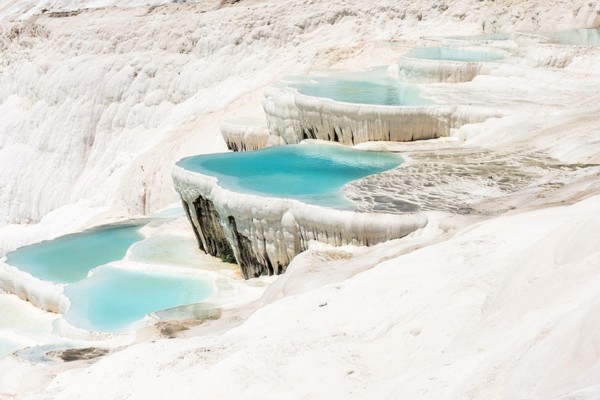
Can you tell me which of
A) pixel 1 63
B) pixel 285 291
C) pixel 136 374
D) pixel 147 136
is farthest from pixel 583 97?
pixel 1 63

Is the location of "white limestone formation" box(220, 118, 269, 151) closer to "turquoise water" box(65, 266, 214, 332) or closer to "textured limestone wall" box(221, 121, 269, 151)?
"textured limestone wall" box(221, 121, 269, 151)

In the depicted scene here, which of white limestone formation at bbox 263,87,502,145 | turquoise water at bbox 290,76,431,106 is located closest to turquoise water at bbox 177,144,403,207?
white limestone formation at bbox 263,87,502,145

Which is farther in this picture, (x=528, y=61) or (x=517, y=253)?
(x=528, y=61)

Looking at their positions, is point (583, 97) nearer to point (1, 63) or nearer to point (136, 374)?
point (136, 374)

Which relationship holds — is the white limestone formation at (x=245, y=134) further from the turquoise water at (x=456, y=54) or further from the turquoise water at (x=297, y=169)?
the turquoise water at (x=456, y=54)

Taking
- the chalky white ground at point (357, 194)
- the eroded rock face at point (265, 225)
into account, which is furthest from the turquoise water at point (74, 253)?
the eroded rock face at point (265, 225)

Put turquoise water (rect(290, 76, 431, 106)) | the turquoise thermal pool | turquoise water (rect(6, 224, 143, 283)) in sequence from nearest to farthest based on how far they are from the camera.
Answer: the turquoise thermal pool, turquoise water (rect(6, 224, 143, 283)), turquoise water (rect(290, 76, 431, 106))
